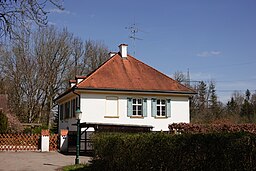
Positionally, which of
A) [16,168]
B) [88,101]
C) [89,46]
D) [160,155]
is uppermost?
[89,46]

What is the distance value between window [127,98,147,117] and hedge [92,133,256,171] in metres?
16.9

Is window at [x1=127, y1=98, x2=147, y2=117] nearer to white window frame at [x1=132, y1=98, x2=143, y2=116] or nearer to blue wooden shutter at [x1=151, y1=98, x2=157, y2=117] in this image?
white window frame at [x1=132, y1=98, x2=143, y2=116]

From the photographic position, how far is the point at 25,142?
30.1 metres

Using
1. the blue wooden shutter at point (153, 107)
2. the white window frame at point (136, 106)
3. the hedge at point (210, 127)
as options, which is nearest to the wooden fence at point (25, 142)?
the white window frame at point (136, 106)

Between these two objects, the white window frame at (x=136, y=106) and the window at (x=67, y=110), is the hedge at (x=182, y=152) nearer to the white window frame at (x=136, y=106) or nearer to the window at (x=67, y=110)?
the white window frame at (x=136, y=106)

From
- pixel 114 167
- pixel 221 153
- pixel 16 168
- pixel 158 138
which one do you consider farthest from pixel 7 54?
pixel 221 153

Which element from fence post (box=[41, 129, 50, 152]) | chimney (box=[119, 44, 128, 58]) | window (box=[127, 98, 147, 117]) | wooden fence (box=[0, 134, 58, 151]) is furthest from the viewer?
chimney (box=[119, 44, 128, 58])

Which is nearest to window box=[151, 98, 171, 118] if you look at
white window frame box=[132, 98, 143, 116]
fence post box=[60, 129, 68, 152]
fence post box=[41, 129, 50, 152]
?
white window frame box=[132, 98, 143, 116]

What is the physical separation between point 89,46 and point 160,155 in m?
46.0

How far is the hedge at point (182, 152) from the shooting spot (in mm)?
7447

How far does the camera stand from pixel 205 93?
72562 mm

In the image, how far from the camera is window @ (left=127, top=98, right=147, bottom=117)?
32.1 meters

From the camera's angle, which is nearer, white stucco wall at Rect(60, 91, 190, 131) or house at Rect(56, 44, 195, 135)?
white stucco wall at Rect(60, 91, 190, 131)

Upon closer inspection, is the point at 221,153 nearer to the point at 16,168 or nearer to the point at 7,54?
the point at 16,168
